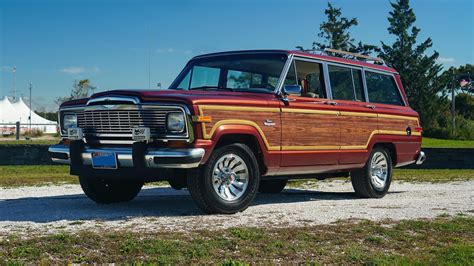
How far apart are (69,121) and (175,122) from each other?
1.79 meters

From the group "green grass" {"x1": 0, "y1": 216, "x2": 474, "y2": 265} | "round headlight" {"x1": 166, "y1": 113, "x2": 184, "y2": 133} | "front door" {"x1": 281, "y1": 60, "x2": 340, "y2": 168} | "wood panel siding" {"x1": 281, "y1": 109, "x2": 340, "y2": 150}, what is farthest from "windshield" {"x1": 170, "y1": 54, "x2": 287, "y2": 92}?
"green grass" {"x1": 0, "y1": 216, "x2": 474, "y2": 265}

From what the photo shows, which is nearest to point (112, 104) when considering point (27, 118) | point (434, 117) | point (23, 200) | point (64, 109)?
point (64, 109)

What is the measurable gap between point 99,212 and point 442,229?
384cm

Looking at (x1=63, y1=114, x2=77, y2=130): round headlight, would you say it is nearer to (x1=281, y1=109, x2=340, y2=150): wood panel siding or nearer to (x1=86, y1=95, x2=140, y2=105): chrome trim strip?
(x1=86, y1=95, x2=140, y2=105): chrome trim strip

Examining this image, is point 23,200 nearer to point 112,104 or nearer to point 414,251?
point 112,104

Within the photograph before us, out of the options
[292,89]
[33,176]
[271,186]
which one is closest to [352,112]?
[292,89]

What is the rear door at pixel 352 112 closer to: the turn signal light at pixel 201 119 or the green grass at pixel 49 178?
the turn signal light at pixel 201 119

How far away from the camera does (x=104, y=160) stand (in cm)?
710

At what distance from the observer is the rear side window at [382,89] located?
32.2ft

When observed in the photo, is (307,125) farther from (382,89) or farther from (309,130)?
(382,89)

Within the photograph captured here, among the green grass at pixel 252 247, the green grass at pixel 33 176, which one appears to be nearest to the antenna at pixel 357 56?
the green grass at pixel 252 247

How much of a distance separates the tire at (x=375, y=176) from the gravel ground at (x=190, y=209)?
0.54ft

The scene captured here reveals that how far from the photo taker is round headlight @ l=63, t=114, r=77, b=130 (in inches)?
305

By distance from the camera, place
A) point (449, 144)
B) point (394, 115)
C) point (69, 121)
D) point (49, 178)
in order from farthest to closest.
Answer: point (449, 144)
point (49, 178)
point (394, 115)
point (69, 121)
